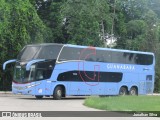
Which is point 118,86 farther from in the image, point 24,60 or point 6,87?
point 6,87

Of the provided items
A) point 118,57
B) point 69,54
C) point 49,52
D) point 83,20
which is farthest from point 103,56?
point 83,20

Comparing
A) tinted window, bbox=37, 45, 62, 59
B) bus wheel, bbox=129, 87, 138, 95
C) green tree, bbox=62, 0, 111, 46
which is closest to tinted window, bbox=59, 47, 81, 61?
tinted window, bbox=37, 45, 62, 59

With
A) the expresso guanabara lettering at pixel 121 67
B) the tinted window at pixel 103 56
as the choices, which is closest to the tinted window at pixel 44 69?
the tinted window at pixel 103 56

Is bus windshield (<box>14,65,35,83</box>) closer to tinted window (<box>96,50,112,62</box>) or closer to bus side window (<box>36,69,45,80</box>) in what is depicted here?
bus side window (<box>36,69,45,80</box>)

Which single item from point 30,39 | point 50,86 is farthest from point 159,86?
point 50,86

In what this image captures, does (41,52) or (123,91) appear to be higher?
(41,52)

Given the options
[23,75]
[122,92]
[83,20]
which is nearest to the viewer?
[23,75]

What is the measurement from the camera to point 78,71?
104 ft

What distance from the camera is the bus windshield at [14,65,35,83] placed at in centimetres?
2988

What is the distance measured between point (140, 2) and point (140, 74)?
24.1 m

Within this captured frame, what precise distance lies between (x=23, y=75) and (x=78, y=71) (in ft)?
13.4

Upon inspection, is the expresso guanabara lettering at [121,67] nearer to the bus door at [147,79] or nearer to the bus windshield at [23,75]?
the bus door at [147,79]

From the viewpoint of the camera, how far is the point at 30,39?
147 ft

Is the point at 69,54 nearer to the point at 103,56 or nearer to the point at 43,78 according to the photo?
the point at 43,78
